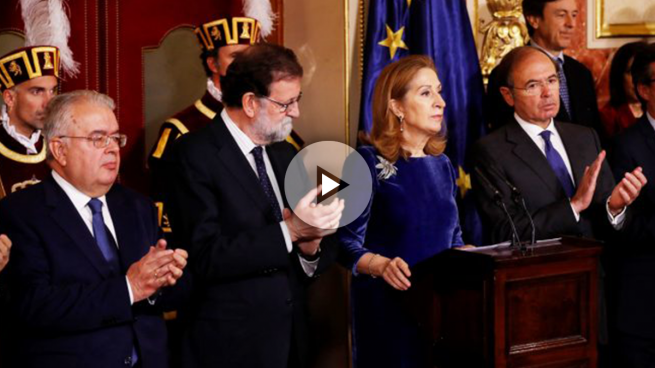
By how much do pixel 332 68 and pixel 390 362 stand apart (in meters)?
2.03

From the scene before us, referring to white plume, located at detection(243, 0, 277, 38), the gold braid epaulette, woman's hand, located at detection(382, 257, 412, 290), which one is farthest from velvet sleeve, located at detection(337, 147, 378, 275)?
white plume, located at detection(243, 0, 277, 38)

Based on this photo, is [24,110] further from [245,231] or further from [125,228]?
[245,231]

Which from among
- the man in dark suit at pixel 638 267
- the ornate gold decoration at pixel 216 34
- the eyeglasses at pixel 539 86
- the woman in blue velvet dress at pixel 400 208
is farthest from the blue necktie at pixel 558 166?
the ornate gold decoration at pixel 216 34

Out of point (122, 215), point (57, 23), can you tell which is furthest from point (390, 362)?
point (57, 23)

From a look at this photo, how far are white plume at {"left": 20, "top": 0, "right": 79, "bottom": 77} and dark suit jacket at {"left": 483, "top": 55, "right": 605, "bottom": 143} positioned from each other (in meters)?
2.25

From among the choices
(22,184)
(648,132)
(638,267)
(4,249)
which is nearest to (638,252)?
(638,267)

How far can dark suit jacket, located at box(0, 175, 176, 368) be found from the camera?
2736 mm

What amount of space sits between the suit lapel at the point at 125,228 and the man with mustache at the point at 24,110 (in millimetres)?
1220

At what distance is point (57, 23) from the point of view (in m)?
4.48

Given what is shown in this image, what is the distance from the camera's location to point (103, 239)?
2.93 m

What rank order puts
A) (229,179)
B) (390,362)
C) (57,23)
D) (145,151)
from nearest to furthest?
(229,179)
(390,362)
(57,23)
(145,151)

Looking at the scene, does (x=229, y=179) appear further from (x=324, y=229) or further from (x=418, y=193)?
(x=418, y=193)

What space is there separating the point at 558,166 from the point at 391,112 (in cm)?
83
